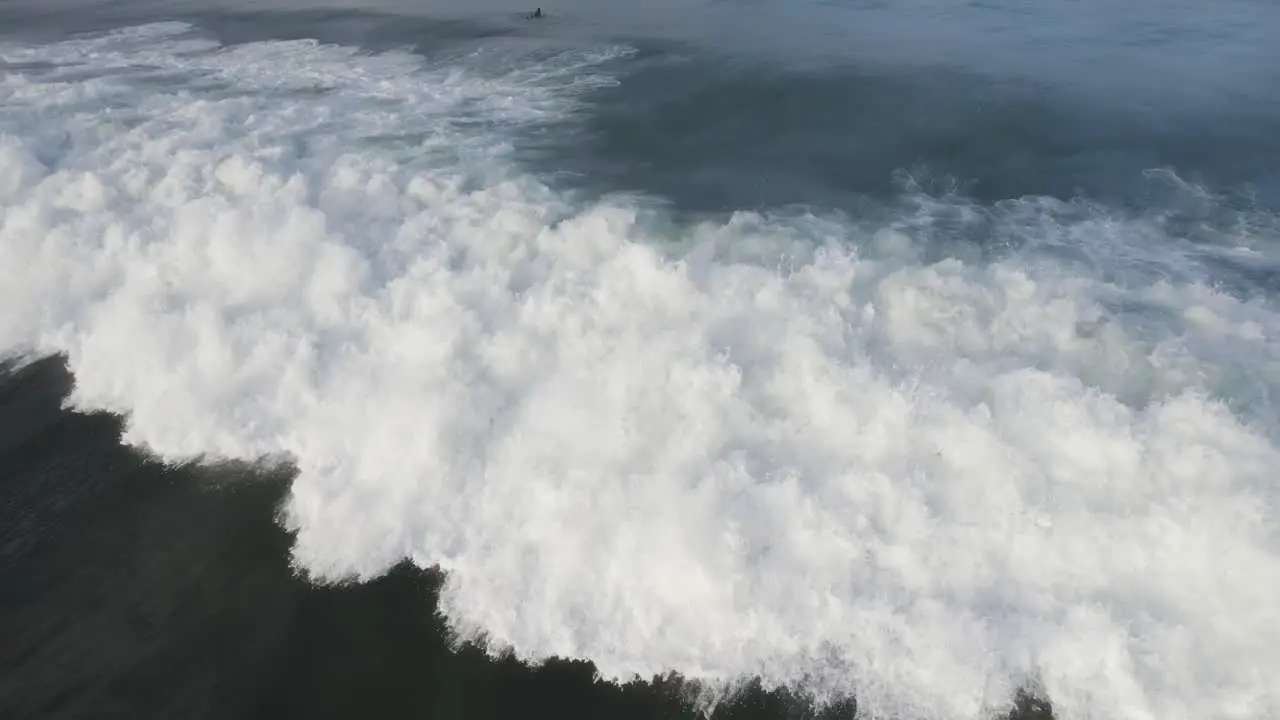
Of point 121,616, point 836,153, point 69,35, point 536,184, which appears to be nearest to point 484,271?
point 536,184

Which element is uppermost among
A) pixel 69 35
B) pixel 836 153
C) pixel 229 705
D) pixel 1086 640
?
pixel 69 35

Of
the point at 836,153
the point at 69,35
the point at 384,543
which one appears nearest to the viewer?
the point at 384,543

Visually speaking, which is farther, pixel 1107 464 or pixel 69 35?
pixel 69 35

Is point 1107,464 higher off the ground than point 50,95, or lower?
lower

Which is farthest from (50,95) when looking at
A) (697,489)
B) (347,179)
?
(697,489)

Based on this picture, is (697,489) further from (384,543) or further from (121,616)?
(121,616)

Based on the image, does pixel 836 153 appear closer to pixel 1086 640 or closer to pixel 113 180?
pixel 1086 640

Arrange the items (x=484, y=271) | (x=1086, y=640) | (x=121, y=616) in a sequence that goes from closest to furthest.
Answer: (x=1086, y=640)
(x=121, y=616)
(x=484, y=271)
